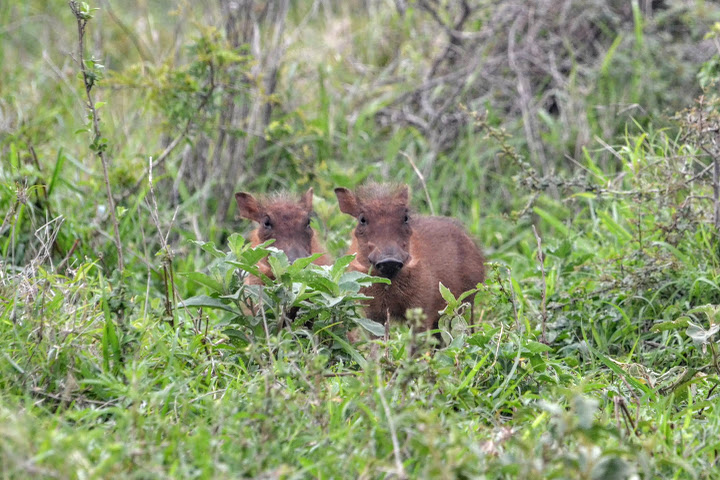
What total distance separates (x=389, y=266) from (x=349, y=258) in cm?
85

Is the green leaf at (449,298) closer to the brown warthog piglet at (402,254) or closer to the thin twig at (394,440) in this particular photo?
the brown warthog piglet at (402,254)

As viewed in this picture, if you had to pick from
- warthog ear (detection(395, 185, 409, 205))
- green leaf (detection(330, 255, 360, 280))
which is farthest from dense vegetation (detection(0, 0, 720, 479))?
warthog ear (detection(395, 185, 409, 205))

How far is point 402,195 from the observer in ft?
16.7

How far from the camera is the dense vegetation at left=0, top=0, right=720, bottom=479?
2965 millimetres

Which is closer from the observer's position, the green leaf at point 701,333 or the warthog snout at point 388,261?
the green leaf at point 701,333

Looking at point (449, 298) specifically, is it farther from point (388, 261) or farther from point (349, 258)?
point (388, 261)

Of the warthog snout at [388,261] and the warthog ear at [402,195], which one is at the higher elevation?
the warthog ear at [402,195]

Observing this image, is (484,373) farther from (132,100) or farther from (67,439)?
(132,100)

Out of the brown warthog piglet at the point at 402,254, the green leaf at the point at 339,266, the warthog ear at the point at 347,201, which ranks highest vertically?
the green leaf at the point at 339,266

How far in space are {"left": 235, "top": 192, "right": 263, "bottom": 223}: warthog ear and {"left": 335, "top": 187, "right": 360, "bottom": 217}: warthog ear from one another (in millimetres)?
593

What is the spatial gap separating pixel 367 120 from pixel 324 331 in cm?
411

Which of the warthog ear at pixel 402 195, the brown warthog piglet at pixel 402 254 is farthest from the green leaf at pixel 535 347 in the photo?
the warthog ear at pixel 402 195

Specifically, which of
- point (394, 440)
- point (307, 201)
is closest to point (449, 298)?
point (394, 440)

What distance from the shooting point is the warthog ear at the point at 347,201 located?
5090mm
